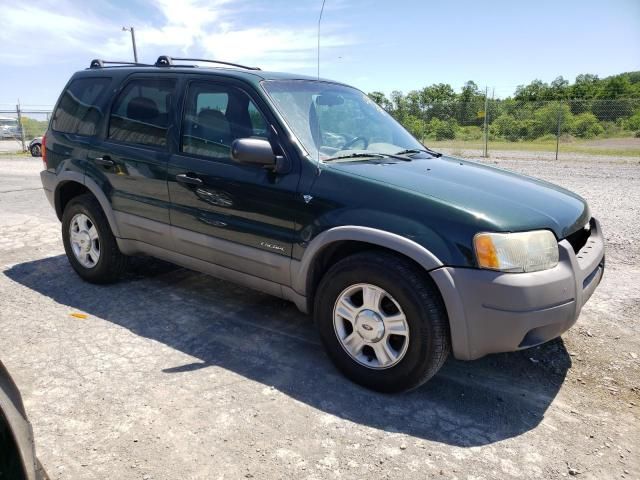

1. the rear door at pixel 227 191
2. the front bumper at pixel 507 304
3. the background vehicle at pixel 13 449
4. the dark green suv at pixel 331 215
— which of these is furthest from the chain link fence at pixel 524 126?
the background vehicle at pixel 13 449

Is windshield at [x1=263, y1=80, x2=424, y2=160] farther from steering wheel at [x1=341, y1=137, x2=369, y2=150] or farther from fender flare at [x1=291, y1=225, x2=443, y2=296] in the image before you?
fender flare at [x1=291, y1=225, x2=443, y2=296]

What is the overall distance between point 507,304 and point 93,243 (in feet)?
12.1

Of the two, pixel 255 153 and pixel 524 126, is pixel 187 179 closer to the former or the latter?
pixel 255 153

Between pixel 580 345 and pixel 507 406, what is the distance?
1046 mm

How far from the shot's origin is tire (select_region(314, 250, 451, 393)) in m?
2.74

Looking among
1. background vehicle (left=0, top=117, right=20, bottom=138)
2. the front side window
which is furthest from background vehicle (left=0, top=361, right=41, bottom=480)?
background vehicle (left=0, top=117, right=20, bottom=138)

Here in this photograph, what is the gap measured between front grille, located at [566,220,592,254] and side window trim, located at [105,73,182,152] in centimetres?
290

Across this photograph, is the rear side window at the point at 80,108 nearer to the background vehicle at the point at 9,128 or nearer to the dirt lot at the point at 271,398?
the dirt lot at the point at 271,398

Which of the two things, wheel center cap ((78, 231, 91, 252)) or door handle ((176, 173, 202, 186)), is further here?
wheel center cap ((78, 231, 91, 252))

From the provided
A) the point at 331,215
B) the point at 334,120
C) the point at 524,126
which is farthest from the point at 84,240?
the point at 524,126

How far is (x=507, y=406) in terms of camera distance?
2.91 metres

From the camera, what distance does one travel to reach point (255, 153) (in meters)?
3.15

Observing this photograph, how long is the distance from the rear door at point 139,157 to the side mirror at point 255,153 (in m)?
0.97

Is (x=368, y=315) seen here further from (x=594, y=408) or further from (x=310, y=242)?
(x=594, y=408)
